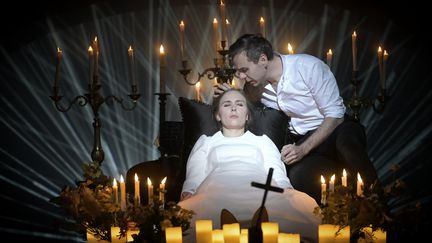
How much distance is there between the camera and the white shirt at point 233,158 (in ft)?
15.5

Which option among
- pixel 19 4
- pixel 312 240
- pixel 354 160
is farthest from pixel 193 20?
pixel 312 240

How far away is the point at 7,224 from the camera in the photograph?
6516 mm

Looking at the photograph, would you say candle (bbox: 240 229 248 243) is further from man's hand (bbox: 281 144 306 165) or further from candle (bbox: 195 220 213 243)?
man's hand (bbox: 281 144 306 165)

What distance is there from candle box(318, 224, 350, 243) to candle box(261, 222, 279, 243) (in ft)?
0.76

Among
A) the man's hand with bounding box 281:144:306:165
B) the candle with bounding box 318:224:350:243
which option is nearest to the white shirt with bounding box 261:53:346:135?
the man's hand with bounding box 281:144:306:165

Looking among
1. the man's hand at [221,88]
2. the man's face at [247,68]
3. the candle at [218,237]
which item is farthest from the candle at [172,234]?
the man's face at [247,68]

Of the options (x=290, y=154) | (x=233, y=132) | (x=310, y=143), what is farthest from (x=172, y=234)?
(x=310, y=143)

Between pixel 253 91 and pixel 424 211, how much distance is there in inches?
59.1

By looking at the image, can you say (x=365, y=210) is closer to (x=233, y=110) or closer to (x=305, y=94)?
(x=233, y=110)

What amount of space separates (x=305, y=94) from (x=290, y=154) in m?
0.43

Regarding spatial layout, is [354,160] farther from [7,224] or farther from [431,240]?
[7,224]

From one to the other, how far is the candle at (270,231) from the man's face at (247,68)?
1.24m

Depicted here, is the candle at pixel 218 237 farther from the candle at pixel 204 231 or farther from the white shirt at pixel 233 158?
the white shirt at pixel 233 158

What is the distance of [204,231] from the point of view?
4.12m
